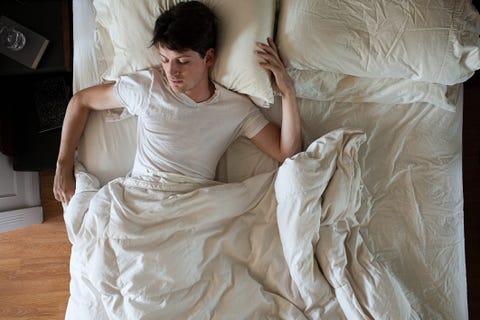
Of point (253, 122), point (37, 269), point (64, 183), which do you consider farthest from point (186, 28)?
point (37, 269)

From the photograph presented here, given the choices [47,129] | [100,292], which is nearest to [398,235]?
[100,292]

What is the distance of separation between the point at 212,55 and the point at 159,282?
691mm

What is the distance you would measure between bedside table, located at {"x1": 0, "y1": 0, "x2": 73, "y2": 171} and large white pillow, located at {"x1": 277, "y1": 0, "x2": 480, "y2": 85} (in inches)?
33.1

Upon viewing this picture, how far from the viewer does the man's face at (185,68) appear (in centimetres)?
112

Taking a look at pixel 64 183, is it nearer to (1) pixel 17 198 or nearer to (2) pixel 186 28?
(1) pixel 17 198

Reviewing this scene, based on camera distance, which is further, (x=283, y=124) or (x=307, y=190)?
(x=283, y=124)

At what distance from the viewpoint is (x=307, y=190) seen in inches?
44.2

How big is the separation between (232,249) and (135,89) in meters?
0.59

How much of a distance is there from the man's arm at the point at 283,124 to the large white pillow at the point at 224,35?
3 centimetres

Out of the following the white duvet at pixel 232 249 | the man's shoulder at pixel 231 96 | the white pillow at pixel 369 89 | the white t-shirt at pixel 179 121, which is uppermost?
the white pillow at pixel 369 89

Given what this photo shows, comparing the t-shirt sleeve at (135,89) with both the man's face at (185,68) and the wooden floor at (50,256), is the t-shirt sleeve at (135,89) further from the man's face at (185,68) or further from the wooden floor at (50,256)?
the wooden floor at (50,256)

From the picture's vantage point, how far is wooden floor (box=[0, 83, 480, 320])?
1.58 meters

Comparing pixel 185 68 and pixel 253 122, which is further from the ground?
pixel 185 68

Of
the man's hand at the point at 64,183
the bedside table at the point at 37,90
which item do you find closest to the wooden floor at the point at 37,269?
the bedside table at the point at 37,90
